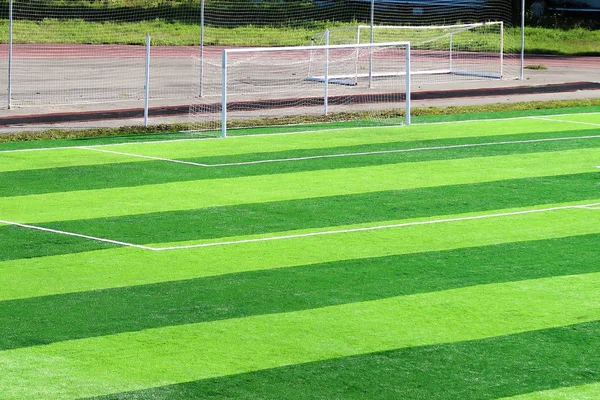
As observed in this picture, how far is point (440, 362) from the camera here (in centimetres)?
762

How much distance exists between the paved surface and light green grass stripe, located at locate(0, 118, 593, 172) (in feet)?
9.39

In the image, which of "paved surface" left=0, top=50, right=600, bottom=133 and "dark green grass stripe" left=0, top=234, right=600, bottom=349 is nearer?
"dark green grass stripe" left=0, top=234, right=600, bottom=349

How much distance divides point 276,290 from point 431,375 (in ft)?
7.65

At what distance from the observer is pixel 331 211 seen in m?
12.8

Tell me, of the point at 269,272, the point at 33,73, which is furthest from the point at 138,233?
the point at 33,73

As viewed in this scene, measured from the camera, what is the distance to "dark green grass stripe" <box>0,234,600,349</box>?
27.8ft

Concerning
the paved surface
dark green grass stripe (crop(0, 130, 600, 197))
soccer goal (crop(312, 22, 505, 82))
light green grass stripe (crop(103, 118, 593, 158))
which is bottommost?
dark green grass stripe (crop(0, 130, 600, 197))

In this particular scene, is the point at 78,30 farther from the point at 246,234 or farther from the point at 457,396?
the point at 457,396

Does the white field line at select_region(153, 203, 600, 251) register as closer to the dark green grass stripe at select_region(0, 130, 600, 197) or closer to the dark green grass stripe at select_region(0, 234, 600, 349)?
the dark green grass stripe at select_region(0, 234, 600, 349)

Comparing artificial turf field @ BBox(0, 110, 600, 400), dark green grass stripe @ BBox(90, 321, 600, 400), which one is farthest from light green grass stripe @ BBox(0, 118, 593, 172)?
dark green grass stripe @ BBox(90, 321, 600, 400)

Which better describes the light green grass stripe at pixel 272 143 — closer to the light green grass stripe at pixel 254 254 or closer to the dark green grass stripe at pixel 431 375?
the light green grass stripe at pixel 254 254

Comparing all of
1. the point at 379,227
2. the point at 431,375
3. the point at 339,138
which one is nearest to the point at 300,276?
the point at 379,227

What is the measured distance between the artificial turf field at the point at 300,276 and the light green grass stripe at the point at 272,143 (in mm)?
123

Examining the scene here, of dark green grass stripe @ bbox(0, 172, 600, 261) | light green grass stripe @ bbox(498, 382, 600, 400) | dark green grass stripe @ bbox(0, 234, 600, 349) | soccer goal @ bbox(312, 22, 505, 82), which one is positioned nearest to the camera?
light green grass stripe @ bbox(498, 382, 600, 400)
